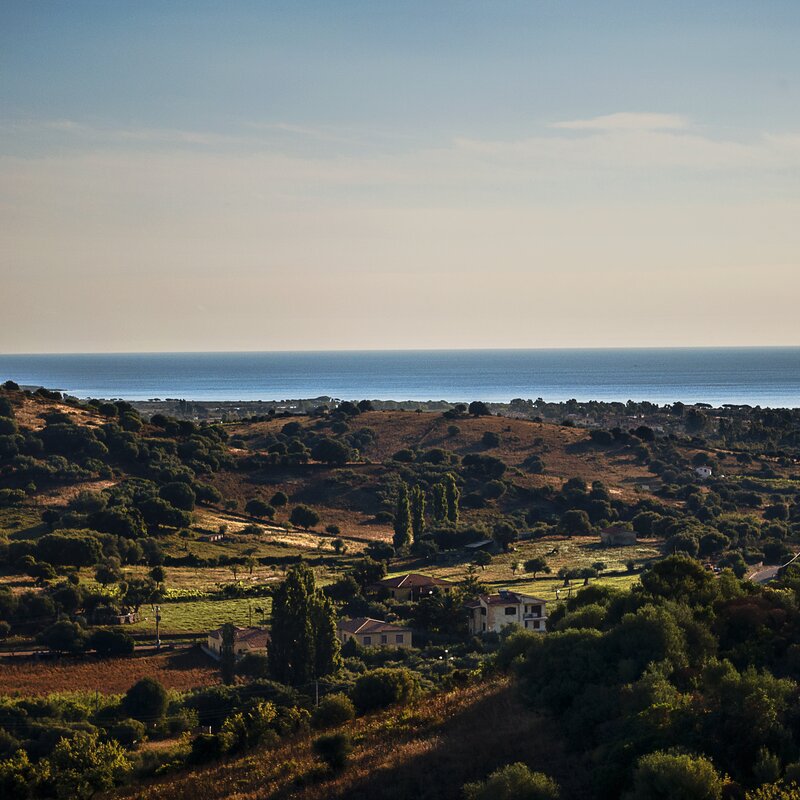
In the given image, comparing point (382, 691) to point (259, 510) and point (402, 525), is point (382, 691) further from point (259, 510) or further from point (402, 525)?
point (259, 510)

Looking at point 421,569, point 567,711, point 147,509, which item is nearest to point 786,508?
point 421,569

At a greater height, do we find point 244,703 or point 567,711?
point 567,711

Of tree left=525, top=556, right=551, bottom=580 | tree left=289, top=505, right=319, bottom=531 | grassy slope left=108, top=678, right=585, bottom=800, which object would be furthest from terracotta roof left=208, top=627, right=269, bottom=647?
tree left=289, top=505, right=319, bottom=531

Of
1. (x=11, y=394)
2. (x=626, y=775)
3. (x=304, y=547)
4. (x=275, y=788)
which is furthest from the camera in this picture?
(x=11, y=394)

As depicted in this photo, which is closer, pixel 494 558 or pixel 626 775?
pixel 626 775

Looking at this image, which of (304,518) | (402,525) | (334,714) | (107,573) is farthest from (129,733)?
(304,518)

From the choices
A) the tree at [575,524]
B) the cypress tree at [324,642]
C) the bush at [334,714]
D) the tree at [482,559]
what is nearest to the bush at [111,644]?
the cypress tree at [324,642]

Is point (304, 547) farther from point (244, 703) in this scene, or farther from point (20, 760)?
point (20, 760)
